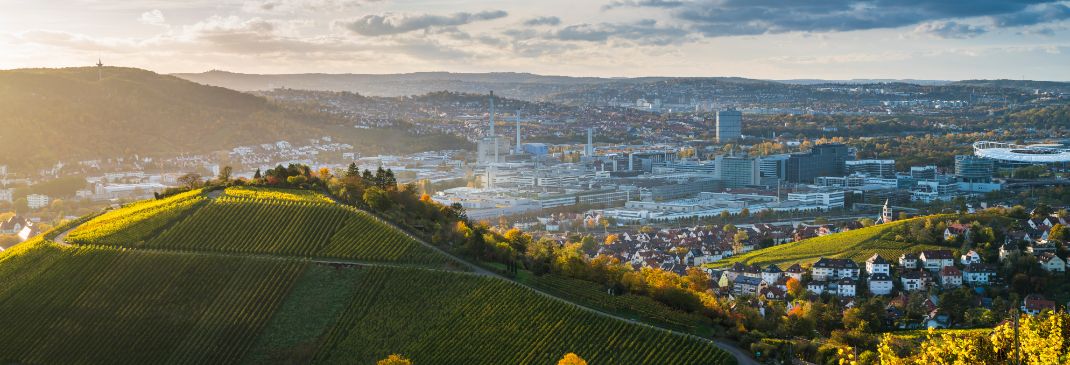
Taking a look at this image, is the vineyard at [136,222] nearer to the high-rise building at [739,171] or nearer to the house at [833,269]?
the house at [833,269]

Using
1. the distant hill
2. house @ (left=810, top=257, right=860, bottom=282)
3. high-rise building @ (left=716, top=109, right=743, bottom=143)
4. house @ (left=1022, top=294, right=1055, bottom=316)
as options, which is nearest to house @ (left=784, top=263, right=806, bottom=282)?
house @ (left=810, top=257, right=860, bottom=282)

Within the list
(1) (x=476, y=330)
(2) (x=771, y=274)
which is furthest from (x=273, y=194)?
(2) (x=771, y=274)

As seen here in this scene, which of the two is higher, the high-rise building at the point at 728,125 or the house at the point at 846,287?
the high-rise building at the point at 728,125

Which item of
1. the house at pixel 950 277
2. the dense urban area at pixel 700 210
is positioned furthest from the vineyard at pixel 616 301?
the house at pixel 950 277

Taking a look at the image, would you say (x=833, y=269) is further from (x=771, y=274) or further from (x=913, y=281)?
(x=913, y=281)

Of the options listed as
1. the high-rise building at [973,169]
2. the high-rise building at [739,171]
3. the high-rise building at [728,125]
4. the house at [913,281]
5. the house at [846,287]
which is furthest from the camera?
the high-rise building at [728,125]

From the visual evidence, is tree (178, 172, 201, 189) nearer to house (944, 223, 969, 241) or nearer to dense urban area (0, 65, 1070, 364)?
dense urban area (0, 65, 1070, 364)

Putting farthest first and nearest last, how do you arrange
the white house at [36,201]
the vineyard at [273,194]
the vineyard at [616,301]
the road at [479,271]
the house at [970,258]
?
the white house at [36,201] < the house at [970,258] < the vineyard at [273,194] < the vineyard at [616,301] < the road at [479,271]
